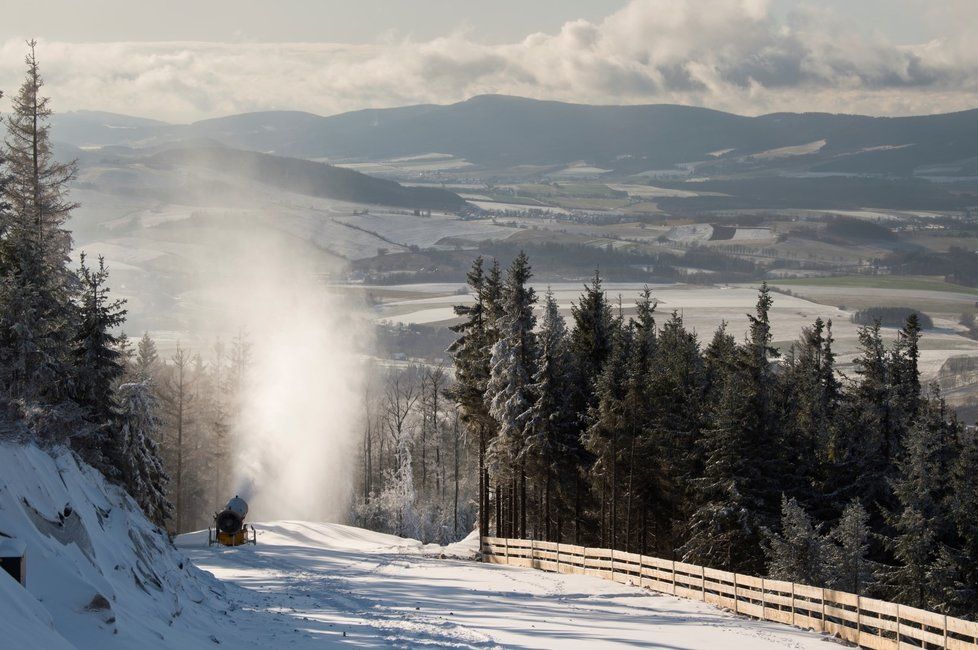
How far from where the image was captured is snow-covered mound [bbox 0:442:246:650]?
18.5 metres

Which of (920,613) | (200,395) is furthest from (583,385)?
(200,395)

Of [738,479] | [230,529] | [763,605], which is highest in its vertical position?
[738,479]

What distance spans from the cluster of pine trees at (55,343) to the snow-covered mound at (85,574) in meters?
1.78

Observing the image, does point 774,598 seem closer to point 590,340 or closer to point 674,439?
point 674,439

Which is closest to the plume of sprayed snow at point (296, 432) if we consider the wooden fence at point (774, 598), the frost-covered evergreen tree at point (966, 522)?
the wooden fence at point (774, 598)

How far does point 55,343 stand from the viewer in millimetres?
35875

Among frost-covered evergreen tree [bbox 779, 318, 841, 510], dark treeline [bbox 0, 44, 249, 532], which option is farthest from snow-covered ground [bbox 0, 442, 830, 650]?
frost-covered evergreen tree [bbox 779, 318, 841, 510]

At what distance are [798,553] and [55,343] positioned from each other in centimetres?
2658

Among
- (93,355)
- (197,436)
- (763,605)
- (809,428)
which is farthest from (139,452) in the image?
(197,436)

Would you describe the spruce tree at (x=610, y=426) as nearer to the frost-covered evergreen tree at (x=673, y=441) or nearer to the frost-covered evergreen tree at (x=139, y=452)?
the frost-covered evergreen tree at (x=673, y=441)

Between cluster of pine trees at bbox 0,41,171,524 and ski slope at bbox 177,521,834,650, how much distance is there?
596 centimetres

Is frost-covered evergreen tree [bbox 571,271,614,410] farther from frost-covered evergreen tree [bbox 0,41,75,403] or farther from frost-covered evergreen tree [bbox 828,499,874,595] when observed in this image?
frost-covered evergreen tree [bbox 0,41,75,403]

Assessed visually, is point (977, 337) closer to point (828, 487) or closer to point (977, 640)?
point (828, 487)

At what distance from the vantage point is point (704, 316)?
655ft
